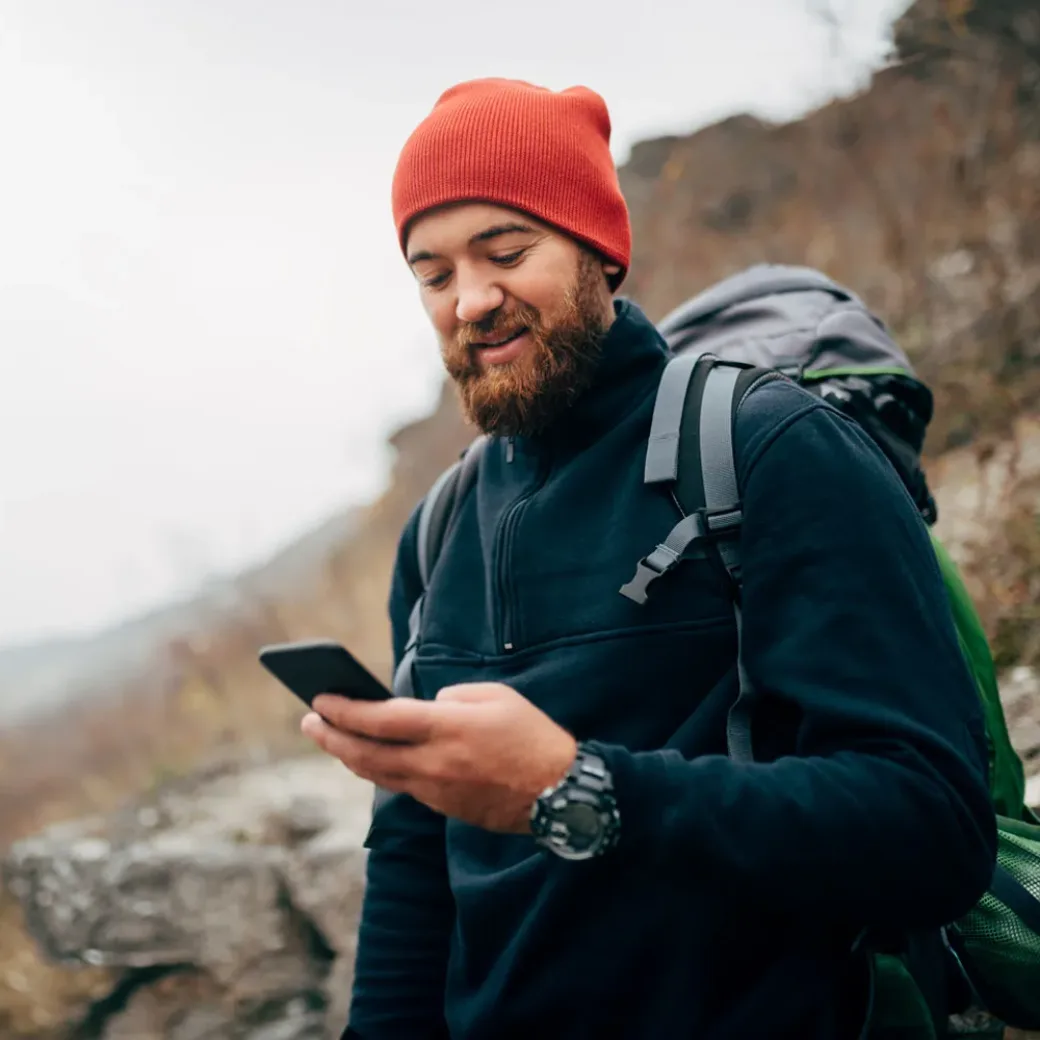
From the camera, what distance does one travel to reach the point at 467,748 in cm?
92

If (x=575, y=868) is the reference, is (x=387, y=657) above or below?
below

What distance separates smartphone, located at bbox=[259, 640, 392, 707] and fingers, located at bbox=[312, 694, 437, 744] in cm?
1

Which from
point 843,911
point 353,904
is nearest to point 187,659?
point 353,904

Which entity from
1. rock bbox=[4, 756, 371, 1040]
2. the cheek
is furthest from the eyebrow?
rock bbox=[4, 756, 371, 1040]

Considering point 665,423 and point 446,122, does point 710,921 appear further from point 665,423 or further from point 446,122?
point 446,122

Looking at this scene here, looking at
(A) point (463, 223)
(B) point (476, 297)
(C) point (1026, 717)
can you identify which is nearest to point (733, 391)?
(B) point (476, 297)

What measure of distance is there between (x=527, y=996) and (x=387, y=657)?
6.34 metres

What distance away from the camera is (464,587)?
150 centimetres

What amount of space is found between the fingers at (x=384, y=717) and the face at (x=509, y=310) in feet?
2.12

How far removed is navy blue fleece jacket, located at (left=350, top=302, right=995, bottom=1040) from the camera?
0.96 meters

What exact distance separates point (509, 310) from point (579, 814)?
838mm

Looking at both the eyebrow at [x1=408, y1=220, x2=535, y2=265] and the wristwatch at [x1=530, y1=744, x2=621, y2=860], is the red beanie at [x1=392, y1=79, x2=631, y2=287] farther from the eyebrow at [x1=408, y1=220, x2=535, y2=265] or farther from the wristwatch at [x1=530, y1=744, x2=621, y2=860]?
the wristwatch at [x1=530, y1=744, x2=621, y2=860]

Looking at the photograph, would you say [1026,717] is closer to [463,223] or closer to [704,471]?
[704,471]

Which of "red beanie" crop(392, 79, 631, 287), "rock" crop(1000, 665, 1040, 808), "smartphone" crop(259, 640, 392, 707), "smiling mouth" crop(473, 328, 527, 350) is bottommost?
"rock" crop(1000, 665, 1040, 808)
